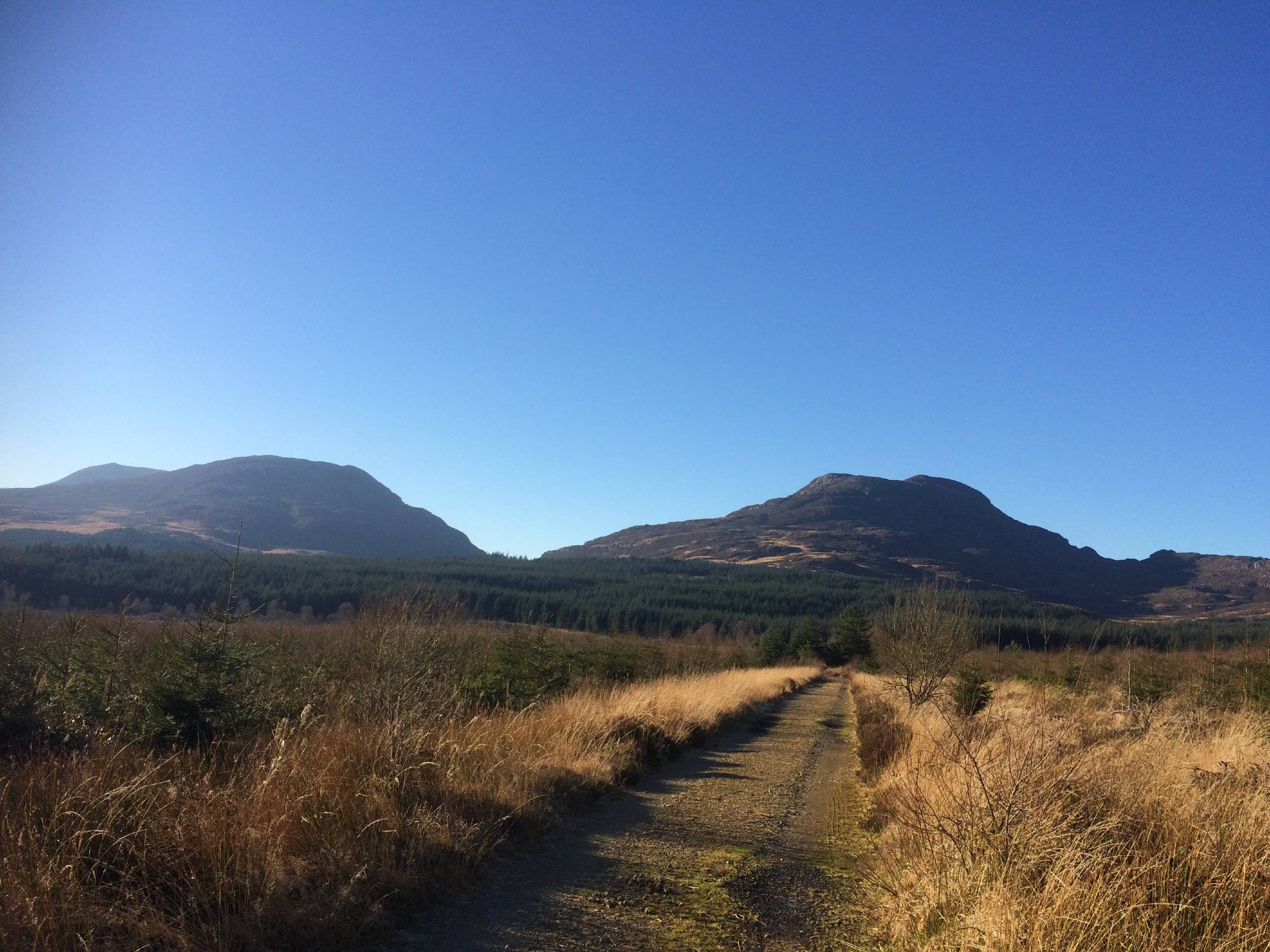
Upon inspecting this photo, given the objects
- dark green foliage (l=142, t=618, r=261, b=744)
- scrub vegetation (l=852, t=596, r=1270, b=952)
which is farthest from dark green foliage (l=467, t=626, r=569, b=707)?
scrub vegetation (l=852, t=596, r=1270, b=952)

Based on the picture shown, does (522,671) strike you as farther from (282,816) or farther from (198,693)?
(282,816)

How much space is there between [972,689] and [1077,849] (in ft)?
49.8

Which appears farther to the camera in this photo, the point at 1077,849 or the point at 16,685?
the point at 16,685

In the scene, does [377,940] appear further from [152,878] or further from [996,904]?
[996,904]

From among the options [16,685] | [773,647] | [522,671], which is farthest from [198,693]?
→ [773,647]

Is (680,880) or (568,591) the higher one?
(680,880)

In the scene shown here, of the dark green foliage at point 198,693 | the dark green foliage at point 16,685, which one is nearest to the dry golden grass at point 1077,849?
the dark green foliage at point 198,693

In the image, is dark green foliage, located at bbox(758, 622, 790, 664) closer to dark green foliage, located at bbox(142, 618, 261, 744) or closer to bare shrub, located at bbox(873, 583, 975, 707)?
bare shrub, located at bbox(873, 583, 975, 707)

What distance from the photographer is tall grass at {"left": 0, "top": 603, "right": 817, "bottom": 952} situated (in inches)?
146

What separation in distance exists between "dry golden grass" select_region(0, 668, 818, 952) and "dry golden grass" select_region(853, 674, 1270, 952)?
3331mm

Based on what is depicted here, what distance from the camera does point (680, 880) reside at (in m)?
5.64

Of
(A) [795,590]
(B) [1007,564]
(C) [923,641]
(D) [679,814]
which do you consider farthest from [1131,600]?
(D) [679,814]

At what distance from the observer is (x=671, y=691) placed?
1628cm

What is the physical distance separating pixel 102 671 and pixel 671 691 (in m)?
10.9
